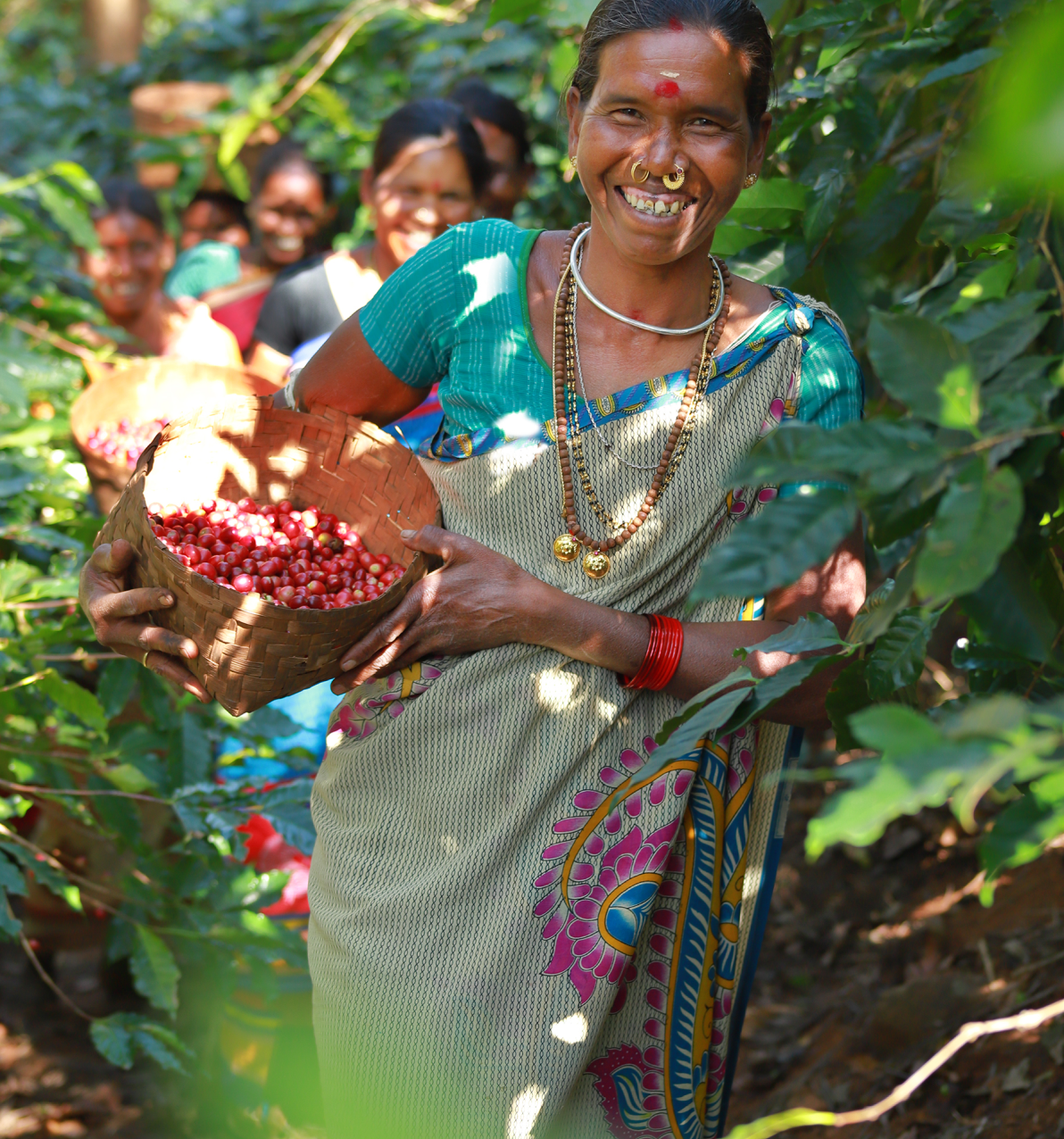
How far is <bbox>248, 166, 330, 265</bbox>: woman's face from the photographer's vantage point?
4.67m

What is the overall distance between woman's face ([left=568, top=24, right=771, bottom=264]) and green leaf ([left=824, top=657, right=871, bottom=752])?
25.9 inches

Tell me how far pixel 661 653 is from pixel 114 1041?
1.36m

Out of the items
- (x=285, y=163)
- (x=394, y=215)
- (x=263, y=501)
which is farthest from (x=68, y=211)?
(x=285, y=163)

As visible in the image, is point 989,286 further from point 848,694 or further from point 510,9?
point 510,9

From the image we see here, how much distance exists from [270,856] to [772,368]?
180 cm

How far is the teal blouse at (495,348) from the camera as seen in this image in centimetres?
167

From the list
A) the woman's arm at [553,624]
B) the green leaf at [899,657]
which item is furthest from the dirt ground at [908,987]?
the green leaf at [899,657]

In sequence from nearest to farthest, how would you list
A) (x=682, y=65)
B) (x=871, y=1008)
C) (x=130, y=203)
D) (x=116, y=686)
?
(x=682, y=65) < (x=116, y=686) < (x=871, y=1008) < (x=130, y=203)

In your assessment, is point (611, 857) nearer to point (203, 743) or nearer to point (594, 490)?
point (594, 490)

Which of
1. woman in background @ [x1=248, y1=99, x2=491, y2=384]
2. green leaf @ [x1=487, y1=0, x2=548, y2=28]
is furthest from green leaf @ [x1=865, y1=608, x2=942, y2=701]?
woman in background @ [x1=248, y1=99, x2=491, y2=384]

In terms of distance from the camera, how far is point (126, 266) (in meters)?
4.51

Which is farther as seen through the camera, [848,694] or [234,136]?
[234,136]

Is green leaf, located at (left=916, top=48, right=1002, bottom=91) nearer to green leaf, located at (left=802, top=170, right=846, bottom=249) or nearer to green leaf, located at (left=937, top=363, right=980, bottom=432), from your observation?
green leaf, located at (left=802, top=170, right=846, bottom=249)

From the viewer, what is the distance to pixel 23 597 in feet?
7.58
